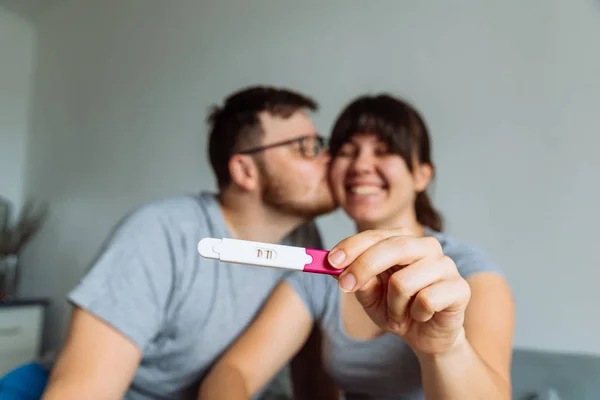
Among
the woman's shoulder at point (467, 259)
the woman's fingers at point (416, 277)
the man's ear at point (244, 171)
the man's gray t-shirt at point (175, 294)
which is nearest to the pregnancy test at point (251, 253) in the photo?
the woman's fingers at point (416, 277)

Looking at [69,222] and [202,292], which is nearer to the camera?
[202,292]

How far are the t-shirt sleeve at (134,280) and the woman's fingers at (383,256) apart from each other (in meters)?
0.59

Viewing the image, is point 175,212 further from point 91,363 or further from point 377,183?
point 377,183

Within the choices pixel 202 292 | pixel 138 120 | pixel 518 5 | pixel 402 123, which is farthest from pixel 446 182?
pixel 138 120

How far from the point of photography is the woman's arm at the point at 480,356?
603 mm

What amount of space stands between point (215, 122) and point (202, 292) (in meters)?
0.60

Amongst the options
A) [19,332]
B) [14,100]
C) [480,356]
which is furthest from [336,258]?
[14,100]

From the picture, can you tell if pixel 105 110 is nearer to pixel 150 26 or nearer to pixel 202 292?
pixel 150 26

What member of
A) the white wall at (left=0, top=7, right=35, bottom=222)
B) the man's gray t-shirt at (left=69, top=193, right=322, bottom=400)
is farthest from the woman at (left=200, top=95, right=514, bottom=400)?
the white wall at (left=0, top=7, right=35, bottom=222)

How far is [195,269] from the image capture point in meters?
1.06

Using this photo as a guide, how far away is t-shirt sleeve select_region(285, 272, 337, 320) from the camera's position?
0.99 meters

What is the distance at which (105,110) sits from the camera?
6.68 ft

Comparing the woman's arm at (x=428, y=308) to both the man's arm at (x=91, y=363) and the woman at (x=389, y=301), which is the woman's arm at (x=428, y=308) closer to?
the woman at (x=389, y=301)

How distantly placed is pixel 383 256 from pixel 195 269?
64 cm
